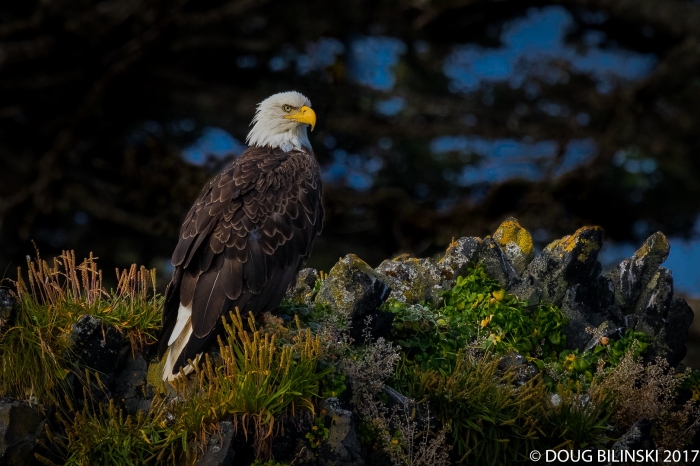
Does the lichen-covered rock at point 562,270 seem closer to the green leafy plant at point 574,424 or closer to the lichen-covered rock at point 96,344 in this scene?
the green leafy plant at point 574,424

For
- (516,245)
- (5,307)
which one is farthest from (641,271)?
(5,307)

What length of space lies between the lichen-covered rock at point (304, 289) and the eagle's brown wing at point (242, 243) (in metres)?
0.64

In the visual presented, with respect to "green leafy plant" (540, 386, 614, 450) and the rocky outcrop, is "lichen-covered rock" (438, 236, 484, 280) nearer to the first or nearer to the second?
the rocky outcrop

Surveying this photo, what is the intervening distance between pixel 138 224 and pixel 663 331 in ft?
30.9

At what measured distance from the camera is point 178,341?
661 cm

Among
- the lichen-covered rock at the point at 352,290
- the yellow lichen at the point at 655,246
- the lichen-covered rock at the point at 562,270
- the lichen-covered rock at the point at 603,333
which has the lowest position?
the lichen-covered rock at the point at 352,290

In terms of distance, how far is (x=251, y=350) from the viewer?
612 centimetres

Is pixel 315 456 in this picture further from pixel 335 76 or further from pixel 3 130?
pixel 3 130

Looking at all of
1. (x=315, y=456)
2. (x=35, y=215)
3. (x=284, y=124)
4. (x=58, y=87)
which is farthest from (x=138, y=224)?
(x=315, y=456)

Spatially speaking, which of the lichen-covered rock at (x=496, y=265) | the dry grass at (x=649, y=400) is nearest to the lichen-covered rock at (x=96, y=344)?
the lichen-covered rock at (x=496, y=265)

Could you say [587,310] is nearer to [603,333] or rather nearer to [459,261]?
[603,333]

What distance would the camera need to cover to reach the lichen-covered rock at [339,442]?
A: 6.04 metres

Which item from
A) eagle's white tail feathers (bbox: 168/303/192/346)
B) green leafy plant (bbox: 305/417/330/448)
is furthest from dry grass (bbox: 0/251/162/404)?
green leafy plant (bbox: 305/417/330/448)

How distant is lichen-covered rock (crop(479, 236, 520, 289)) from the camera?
27.7ft
